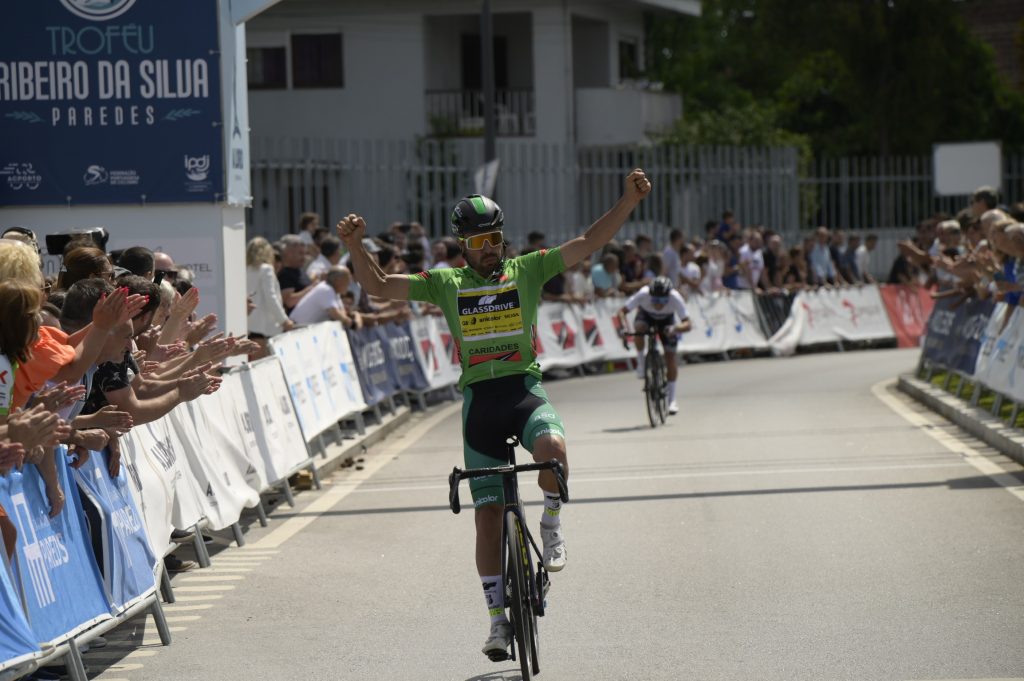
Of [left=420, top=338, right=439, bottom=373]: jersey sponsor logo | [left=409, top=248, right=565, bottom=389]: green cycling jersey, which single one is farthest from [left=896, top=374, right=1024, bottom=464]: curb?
[left=409, top=248, right=565, bottom=389]: green cycling jersey

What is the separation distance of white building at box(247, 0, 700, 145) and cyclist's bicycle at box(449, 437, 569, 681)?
35.1 metres

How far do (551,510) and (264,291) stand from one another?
867 cm

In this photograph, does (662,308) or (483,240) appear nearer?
(483,240)

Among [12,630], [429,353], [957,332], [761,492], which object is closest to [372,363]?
[429,353]

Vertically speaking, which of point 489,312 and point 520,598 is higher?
point 489,312

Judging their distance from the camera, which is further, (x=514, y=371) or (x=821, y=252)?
(x=821, y=252)

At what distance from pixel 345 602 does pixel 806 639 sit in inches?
102

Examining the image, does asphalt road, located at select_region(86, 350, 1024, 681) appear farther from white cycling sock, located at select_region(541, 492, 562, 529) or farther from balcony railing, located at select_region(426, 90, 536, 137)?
balcony railing, located at select_region(426, 90, 536, 137)

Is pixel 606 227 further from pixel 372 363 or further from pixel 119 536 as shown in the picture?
pixel 372 363

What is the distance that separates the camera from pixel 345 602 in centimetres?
897

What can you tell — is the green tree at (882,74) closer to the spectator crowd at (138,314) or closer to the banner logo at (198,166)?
the spectator crowd at (138,314)

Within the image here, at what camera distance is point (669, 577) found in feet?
30.3

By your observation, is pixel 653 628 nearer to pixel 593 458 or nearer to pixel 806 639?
pixel 806 639

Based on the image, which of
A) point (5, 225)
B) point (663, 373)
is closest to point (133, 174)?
point (5, 225)
